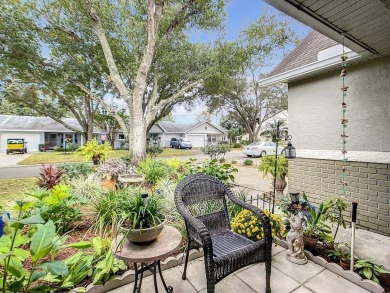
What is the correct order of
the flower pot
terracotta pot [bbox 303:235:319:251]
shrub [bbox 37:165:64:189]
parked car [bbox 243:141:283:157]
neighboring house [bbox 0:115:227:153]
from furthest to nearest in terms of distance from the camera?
neighboring house [bbox 0:115:227:153]
parked car [bbox 243:141:283:157]
shrub [bbox 37:165:64:189]
terracotta pot [bbox 303:235:319:251]
the flower pot

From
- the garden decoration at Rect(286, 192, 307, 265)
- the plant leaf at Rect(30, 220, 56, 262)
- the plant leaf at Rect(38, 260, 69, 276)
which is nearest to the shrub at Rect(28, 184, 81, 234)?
the plant leaf at Rect(30, 220, 56, 262)

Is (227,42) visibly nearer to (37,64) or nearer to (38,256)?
(37,64)

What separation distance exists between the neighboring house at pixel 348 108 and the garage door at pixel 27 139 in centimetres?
2600

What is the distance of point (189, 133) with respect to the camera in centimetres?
3147

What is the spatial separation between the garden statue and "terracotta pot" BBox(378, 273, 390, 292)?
0.70 meters

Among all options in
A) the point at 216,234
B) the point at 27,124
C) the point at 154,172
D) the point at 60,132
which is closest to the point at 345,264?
the point at 216,234

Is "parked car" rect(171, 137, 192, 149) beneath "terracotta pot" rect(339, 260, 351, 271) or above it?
above

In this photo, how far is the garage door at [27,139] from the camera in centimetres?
2031

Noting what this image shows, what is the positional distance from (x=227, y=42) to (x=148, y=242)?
11.4 metres

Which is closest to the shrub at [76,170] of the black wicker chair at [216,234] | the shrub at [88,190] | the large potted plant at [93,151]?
the large potted plant at [93,151]

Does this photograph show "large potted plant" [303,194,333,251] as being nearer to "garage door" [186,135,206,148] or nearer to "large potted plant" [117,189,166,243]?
"large potted plant" [117,189,166,243]

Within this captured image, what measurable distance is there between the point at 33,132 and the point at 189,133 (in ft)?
63.5

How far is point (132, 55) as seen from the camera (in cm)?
1055

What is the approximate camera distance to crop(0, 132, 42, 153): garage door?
66.6 feet
